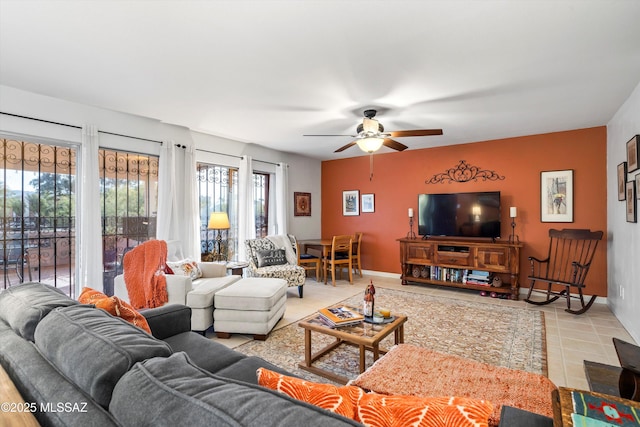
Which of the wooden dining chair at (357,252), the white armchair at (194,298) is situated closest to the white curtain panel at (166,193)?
the white armchair at (194,298)

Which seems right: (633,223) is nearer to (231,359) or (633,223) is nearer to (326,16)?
(326,16)

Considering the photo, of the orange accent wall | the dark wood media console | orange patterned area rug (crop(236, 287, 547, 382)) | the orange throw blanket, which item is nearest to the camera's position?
orange patterned area rug (crop(236, 287, 547, 382))

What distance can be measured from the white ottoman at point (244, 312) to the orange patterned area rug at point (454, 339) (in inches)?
5.6

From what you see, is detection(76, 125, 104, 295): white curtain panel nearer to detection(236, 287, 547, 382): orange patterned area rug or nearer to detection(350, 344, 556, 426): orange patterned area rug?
detection(236, 287, 547, 382): orange patterned area rug

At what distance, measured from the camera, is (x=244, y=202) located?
524cm

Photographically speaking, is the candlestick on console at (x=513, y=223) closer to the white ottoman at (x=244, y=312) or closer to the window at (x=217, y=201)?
the white ottoman at (x=244, y=312)

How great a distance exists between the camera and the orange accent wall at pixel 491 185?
4.34 m

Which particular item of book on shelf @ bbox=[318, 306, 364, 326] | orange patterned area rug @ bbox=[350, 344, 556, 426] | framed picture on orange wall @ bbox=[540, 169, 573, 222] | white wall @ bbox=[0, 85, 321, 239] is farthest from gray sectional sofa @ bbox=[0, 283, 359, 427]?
framed picture on orange wall @ bbox=[540, 169, 573, 222]

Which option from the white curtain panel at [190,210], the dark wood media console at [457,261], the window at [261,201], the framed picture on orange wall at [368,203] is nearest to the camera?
the white curtain panel at [190,210]

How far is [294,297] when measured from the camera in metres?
4.69

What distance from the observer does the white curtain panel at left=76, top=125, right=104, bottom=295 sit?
3.44m

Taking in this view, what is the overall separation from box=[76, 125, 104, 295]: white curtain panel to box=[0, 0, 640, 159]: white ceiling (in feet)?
1.59

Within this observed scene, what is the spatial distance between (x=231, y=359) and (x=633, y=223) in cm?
397

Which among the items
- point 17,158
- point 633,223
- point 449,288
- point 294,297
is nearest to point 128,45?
point 17,158
